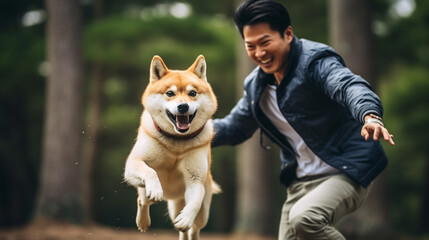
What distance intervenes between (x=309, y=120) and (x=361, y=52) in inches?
213

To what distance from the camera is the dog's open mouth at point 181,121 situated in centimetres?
295

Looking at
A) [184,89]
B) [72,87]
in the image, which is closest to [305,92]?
[184,89]

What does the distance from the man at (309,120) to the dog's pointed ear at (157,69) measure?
615 mm

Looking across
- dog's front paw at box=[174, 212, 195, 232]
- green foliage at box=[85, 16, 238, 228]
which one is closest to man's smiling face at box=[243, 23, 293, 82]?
dog's front paw at box=[174, 212, 195, 232]

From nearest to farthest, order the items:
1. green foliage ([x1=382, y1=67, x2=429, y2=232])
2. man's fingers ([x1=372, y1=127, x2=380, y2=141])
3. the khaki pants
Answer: man's fingers ([x1=372, y1=127, x2=380, y2=141]), the khaki pants, green foliage ([x1=382, y1=67, x2=429, y2=232])

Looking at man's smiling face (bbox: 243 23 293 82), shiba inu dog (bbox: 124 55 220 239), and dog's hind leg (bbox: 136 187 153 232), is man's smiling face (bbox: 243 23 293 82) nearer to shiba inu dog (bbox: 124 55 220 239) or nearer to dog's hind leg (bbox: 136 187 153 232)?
shiba inu dog (bbox: 124 55 220 239)

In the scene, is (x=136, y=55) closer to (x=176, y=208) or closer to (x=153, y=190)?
(x=176, y=208)

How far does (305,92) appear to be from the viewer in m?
3.29

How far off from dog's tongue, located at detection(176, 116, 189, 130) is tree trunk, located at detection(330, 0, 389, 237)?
5.79m

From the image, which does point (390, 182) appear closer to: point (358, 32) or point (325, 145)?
point (358, 32)

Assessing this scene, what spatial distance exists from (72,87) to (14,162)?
9392 mm

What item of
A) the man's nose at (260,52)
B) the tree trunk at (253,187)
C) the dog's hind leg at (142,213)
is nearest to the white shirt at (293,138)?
the man's nose at (260,52)

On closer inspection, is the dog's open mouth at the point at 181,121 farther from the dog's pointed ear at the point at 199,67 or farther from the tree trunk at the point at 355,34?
the tree trunk at the point at 355,34

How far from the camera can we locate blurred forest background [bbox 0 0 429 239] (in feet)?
30.4
